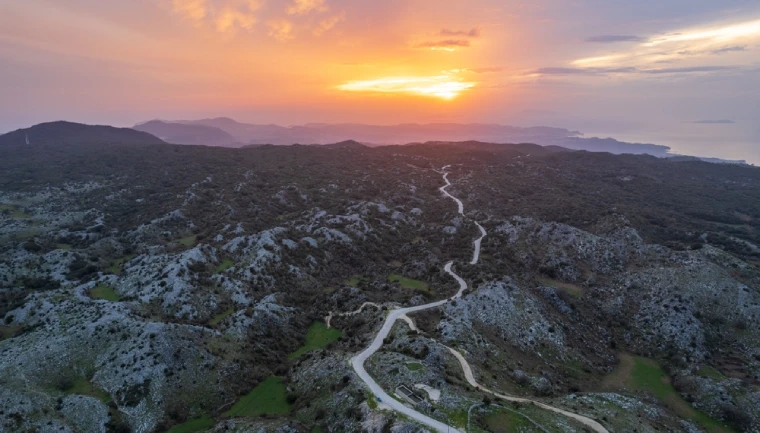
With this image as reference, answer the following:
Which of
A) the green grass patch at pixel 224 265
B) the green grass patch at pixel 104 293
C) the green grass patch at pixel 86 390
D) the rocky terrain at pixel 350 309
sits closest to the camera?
the rocky terrain at pixel 350 309

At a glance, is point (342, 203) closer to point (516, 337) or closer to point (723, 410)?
point (516, 337)

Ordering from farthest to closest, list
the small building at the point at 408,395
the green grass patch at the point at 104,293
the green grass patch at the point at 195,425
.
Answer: the green grass patch at the point at 104,293
the green grass patch at the point at 195,425
the small building at the point at 408,395

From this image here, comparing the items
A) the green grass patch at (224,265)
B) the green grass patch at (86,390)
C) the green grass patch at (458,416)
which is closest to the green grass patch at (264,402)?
the green grass patch at (86,390)

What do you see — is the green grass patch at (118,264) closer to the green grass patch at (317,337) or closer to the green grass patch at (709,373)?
the green grass patch at (317,337)

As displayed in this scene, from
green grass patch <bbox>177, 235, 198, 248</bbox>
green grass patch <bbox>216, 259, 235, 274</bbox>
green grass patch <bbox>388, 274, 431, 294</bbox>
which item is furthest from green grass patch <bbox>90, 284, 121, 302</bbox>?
green grass patch <bbox>388, 274, 431, 294</bbox>

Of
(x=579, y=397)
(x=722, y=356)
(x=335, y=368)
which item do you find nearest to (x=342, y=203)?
(x=335, y=368)

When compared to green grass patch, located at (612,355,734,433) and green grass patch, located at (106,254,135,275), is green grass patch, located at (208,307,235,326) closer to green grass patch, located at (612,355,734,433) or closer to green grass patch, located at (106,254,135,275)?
green grass patch, located at (106,254,135,275)

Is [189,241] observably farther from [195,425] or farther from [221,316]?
[195,425]
